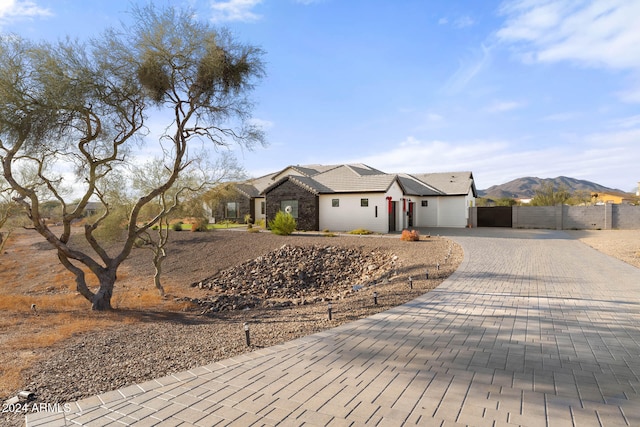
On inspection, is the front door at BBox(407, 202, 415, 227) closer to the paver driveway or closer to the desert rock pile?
the desert rock pile

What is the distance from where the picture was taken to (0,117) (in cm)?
820

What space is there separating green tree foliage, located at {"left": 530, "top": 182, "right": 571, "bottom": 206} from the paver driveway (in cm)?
3317

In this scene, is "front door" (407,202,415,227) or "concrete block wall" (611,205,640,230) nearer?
"concrete block wall" (611,205,640,230)

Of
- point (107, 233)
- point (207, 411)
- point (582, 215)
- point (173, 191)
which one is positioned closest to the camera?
point (207, 411)

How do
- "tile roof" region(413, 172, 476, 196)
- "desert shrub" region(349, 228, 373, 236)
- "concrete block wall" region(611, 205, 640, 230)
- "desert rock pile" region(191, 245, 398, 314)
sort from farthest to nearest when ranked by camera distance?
"tile roof" region(413, 172, 476, 196)
"concrete block wall" region(611, 205, 640, 230)
"desert shrub" region(349, 228, 373, 236)
"desert rock pile" region(191, 245, 398, 314)

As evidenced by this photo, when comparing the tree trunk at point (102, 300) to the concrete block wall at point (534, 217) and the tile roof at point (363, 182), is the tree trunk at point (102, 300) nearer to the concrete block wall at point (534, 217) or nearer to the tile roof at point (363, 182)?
the tile roof at point (363, 182)

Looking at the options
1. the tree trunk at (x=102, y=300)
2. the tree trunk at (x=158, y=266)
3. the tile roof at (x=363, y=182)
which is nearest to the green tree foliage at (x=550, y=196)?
the tile roof at (x=363, y=182)

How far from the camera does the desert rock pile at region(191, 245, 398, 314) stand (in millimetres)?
14391

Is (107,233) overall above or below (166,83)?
below

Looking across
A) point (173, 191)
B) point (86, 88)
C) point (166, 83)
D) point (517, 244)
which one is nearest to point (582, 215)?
point (517, 244)

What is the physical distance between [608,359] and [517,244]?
15586 mm

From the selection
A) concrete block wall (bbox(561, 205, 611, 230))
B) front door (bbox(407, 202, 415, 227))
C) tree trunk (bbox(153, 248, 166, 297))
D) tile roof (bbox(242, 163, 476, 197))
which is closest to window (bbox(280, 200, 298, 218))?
tile roof (bbox(242, 163, 476, 197))

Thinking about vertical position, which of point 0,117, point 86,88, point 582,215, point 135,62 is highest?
point 135,62

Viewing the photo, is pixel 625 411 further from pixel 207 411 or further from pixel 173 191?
pixel 173 191
